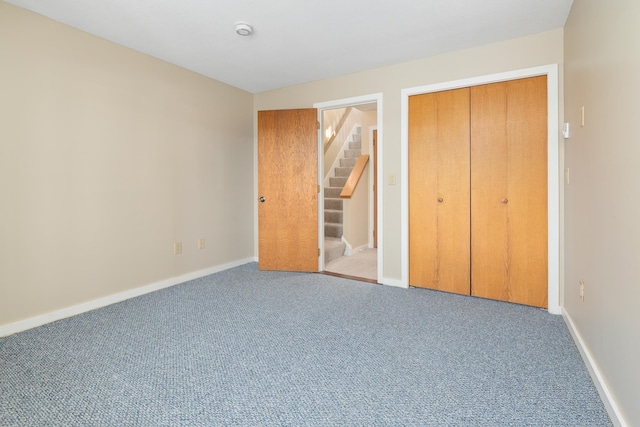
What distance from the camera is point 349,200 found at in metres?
5.02

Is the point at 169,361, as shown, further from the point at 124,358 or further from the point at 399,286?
the point at 399,286

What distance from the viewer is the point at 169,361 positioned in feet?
6.17

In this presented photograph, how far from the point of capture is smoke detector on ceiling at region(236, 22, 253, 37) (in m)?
2.49

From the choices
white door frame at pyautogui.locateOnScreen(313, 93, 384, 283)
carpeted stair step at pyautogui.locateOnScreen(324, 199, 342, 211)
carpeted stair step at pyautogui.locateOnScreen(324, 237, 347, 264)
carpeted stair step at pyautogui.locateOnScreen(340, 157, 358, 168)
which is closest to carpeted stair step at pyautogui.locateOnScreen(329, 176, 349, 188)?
carpeted stair step at pyautogui.locateOnScreen(340, 157, 358, 168)

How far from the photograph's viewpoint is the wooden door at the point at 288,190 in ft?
12.7

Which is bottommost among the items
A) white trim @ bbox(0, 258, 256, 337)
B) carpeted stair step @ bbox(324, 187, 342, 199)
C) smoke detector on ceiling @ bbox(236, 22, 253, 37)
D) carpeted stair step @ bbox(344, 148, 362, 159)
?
white trim @ bbox(0, 258, 256, 337)

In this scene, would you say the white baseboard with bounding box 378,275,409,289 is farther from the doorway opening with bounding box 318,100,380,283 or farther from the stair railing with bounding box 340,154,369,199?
the stair railing with bounding box 340,154,369,199

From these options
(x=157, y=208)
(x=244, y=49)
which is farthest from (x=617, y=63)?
(x=157, y=208)

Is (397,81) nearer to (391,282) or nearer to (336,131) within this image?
(391,282)

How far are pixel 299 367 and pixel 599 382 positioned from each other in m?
1.49

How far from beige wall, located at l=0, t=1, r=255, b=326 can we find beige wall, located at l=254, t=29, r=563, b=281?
4.08ft

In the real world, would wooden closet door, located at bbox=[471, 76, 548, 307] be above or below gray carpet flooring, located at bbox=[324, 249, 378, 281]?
above

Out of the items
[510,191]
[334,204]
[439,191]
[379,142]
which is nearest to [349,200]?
[334,204]

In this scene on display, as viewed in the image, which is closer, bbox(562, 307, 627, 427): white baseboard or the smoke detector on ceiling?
bbox(562, 307, 627, 427): white baseboard
